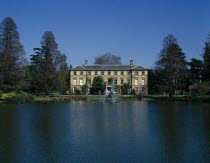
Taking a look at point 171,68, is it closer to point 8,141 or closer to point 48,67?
point 48,67

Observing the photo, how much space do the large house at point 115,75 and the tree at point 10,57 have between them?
16725 mm

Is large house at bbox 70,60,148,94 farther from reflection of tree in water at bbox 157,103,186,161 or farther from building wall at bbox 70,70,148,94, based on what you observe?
reflection of tree in water at bbox 157,103,186,161

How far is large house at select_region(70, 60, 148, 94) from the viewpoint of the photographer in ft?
162

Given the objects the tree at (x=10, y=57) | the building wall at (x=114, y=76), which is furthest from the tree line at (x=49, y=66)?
Answer: the building wall at (x=114, y=76)

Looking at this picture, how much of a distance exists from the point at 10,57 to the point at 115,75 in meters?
22.4

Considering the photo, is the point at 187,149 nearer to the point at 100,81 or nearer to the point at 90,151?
the point at 90,151

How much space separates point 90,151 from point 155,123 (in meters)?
6.16

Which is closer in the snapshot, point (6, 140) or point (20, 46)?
point (6, 140)

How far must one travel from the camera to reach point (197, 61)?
152 ft

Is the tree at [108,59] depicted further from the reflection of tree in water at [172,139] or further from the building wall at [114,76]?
the reflection of tree in water at [172,139]

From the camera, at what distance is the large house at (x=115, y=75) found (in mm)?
49250

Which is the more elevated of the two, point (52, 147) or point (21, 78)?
point (21, 78)

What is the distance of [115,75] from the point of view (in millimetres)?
49625

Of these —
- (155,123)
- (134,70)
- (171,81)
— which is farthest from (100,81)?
(155,123)
